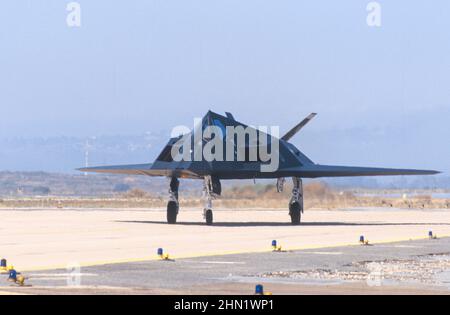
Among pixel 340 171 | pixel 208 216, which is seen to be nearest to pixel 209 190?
pixel 208 216

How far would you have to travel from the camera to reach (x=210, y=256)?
74.2 feet

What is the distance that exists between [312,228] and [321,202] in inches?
1217

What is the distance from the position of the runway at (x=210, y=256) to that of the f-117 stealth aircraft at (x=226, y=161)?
2.08 metres

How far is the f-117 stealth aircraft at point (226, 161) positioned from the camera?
3841 centimetres

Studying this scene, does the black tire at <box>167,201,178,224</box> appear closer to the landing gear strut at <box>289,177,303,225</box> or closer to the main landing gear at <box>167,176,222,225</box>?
the main landing gear at <box>167,176,222,225</box>

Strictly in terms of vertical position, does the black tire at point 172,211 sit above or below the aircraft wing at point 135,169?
below

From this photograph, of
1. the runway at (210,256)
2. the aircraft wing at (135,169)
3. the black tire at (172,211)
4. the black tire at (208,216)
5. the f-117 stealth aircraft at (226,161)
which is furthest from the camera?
the black tire at (172,211)

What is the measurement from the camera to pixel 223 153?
3869 centimetres

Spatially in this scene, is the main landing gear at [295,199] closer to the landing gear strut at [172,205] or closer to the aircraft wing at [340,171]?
the aircraft wing at [340,171]

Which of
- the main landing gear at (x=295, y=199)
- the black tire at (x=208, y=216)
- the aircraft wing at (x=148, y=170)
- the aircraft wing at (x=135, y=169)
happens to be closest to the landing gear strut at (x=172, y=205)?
the aircraft wing at (x=148, y=170)

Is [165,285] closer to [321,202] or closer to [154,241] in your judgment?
[154,241]

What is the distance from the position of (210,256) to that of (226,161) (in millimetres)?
16288
